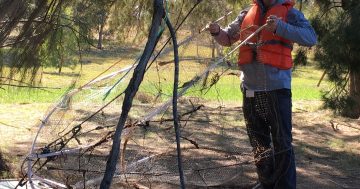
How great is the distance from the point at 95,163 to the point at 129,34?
0.97m

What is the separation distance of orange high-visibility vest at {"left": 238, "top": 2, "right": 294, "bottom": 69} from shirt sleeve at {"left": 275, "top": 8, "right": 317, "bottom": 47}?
0.15ft

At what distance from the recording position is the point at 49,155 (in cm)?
317

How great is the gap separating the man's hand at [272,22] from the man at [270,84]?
11 centimetres

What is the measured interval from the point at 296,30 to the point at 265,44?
0.61 ft

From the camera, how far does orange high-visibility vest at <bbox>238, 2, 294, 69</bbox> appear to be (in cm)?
371

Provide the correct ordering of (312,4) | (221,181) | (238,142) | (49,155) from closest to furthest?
(49,155) → (221,181) → (238,142) → (312,4)

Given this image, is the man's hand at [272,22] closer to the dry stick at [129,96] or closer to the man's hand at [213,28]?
the man's hand at [213,28]

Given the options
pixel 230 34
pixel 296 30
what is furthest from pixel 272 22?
pixel 230 34

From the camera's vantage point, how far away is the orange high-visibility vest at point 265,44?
Result: 3.71 metres

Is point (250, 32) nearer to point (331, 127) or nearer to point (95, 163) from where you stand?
point (95, 163)

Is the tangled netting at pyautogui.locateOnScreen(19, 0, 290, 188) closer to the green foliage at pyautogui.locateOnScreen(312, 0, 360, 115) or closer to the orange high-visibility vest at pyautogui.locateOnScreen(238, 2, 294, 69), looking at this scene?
the orange high-visibility vest at pyautogui.locateOnScreen(238, 2, 294, 69)

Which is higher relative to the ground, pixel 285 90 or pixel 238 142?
pixel 285 90

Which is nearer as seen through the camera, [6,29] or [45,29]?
[6,29]

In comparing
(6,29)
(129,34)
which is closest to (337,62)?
(129,34)
